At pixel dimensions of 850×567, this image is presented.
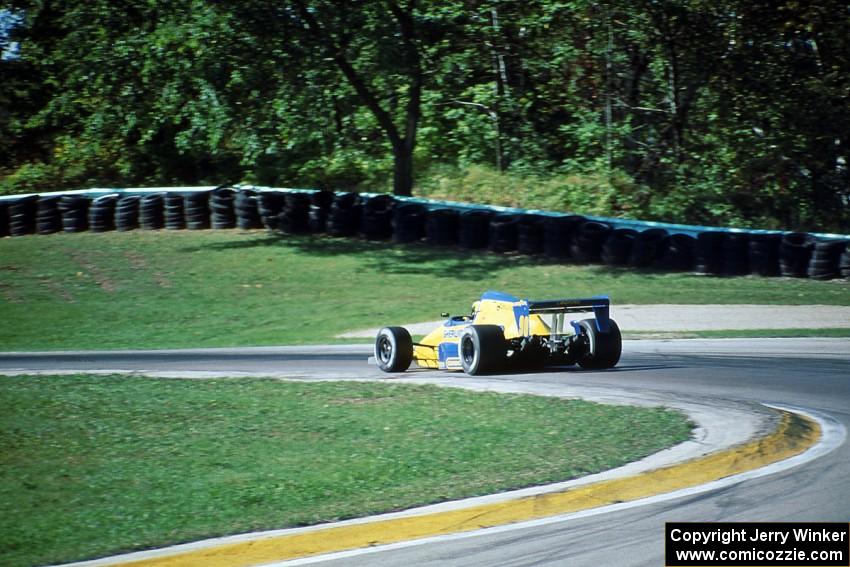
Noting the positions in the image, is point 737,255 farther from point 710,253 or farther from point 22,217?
point 22,217

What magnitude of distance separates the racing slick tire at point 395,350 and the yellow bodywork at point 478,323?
0.87 feet

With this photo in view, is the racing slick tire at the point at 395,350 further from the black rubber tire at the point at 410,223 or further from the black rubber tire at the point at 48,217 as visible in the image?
the black rubber tire at the point at 48,217

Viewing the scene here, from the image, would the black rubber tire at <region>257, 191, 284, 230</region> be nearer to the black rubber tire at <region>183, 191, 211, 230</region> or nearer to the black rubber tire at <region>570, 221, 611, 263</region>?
the black rubber tire at <region>183, 191, 211, 230</region>

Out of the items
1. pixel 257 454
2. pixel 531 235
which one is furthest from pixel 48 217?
pixel 257 454

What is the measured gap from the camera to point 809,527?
5.27 meters

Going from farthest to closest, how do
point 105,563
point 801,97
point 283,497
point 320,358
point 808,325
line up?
point 801,97
point 808,325
point 320,358
point 283,497
point 105,563

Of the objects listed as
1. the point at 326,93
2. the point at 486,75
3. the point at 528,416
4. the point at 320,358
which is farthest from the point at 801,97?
the point at 528,416

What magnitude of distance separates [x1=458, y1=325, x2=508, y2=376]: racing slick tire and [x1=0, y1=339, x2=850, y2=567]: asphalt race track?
21cm

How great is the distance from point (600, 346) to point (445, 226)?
521 inches

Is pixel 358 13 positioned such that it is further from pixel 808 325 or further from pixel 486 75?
pixel 808 325

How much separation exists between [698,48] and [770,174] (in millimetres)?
4114

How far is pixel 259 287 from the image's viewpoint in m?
22.5

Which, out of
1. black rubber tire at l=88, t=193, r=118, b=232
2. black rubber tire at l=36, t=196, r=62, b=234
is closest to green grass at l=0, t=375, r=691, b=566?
black rubber tire at l=88, t=193, r=118, b=232

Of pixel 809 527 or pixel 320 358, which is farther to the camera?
pixel 320 358
